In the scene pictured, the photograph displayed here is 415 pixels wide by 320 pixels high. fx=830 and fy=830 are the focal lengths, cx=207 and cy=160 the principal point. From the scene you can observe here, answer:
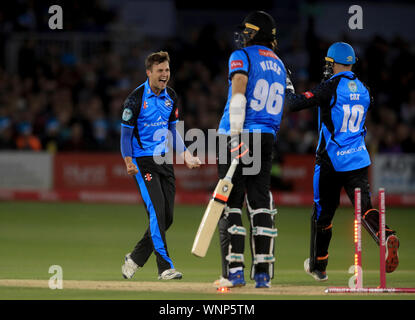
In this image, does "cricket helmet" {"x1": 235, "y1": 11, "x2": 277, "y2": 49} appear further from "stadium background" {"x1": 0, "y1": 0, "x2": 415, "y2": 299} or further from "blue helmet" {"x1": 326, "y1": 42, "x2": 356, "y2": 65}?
"stadium background" {"x1": 0, "y1": 0, "x2": 415, "y2": 299}

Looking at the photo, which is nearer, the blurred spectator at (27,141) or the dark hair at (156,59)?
the dark hair at (156,59)

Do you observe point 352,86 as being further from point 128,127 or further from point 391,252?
point 128,127

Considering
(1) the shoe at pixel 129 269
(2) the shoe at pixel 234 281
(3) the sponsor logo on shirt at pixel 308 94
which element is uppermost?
(3) the sponsor logo on shirt at pixel 308 94

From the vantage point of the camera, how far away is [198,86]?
75.0 ft

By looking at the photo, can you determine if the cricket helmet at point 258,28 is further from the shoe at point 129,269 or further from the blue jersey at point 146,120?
the shoe at point 129,269

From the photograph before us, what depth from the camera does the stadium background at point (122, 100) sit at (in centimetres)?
1684

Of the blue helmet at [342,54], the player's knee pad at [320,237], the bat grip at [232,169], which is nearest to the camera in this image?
the bat grip at [232,169]

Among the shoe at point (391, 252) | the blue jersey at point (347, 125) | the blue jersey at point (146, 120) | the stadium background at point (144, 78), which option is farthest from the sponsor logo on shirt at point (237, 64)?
the stadium background at point (144, 78)

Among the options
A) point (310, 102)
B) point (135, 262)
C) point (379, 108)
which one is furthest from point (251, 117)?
point (379, 108)

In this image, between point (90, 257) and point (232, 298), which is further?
point (90, 257)

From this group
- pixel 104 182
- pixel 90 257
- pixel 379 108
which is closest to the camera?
pixel 90 257

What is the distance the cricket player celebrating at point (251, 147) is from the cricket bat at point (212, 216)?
0.19m
